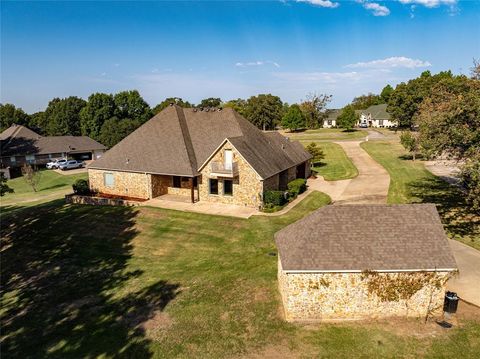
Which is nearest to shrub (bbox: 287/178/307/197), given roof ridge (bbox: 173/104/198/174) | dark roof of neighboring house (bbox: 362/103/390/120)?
roof ridge (bbox: 173/104/198/174)

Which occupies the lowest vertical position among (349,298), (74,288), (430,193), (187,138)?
(74,288)

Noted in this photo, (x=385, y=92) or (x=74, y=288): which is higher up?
(x=385, y=92)

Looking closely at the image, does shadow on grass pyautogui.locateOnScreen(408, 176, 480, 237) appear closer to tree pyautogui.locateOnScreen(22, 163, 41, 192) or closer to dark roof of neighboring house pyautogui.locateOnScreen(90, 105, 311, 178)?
dark roof of neighboring house pyautogui.locateOnScreen(90, 105, 311, 178)

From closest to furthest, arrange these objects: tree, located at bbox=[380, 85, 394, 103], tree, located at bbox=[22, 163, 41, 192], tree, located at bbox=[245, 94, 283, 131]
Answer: tree, located at bbox=[22, 163, 41, 192] → tree, located at bbox=[245, 94, 283, 131] → tree, located at bbox=[380, 85, 394, 103]

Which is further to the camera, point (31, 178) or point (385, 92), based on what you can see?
point (385, 92)

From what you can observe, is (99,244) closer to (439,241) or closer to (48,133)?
(439,241)

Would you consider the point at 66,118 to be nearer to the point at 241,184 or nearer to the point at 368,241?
the point at 241,184

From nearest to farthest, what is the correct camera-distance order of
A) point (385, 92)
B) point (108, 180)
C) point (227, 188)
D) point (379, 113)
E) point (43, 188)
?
1. point (227, 188)
2. point (108, 180)
3. point (43, 188)
4. point (379, 113)
5. point (385, 92)

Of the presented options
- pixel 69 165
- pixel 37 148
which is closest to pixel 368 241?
pixel 69 165
